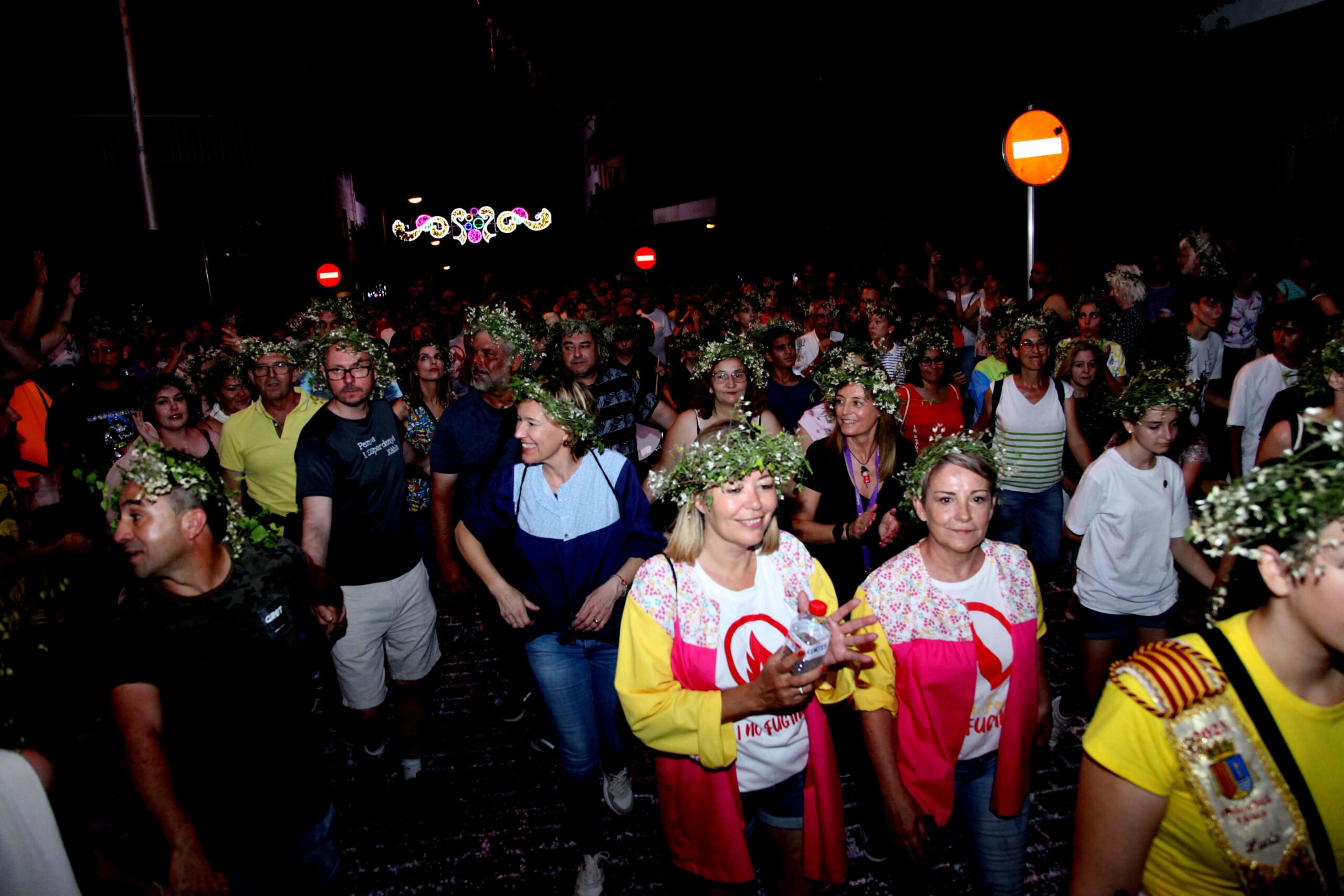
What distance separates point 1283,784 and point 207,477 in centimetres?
347

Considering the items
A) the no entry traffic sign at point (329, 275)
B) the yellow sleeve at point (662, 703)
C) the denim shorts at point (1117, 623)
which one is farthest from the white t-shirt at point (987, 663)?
the no entry traffic sign at point (329, 275)

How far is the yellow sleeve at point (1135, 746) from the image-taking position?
1.78 m

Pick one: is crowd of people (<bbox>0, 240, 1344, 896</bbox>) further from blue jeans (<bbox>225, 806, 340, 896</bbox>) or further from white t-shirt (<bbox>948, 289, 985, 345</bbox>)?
white t-shirt (<bbox>948, 289, 985, 345</bbox>)

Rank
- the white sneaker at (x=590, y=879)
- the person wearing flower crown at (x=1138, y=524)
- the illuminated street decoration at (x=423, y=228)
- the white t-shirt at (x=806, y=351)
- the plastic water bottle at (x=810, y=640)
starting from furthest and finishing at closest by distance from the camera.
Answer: the illuminated street decoration at (x=423, y=228), the white t-shirt at (x=806, y=351), the person wearing flower crown at (x=1138, y=524), the white sneaker at (x=590, y=879), the plastic water bottle at (x=810, y=640)

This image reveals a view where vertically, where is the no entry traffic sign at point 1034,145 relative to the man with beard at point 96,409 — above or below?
above

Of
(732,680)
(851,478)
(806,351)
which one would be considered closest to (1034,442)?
(851,478)

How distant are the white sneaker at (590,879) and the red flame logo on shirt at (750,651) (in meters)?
1.54

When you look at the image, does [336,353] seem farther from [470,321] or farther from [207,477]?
[470,321]

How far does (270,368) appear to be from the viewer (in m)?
4.88

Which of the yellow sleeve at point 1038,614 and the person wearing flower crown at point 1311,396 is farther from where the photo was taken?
the person wearing flower crown at point 1311,396

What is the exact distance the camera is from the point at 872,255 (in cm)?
2153

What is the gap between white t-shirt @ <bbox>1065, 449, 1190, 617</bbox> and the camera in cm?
396

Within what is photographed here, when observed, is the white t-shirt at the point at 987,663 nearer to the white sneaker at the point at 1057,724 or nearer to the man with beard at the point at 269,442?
the white sneaker at the point at 1057,724

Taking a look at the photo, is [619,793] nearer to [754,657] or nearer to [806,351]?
[754,657]
